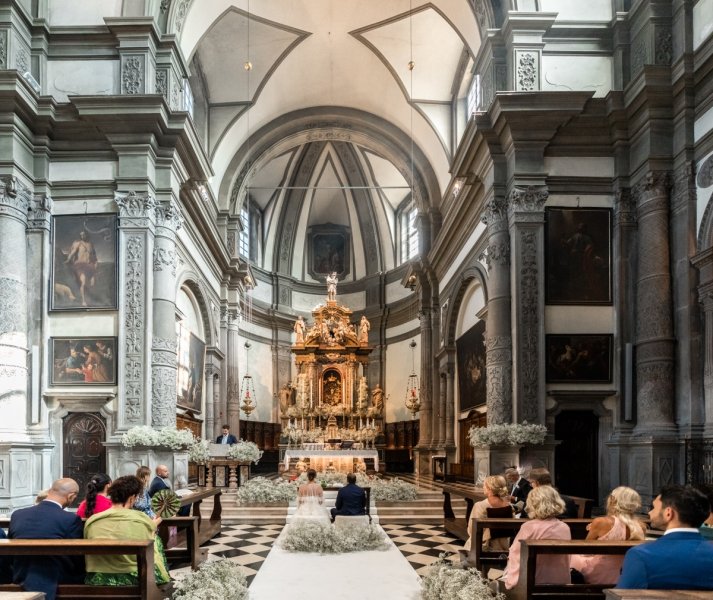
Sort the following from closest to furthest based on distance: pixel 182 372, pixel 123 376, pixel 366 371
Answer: pixel 123 376 → pixel 182 372 → pixel 366 371

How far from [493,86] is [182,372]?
9569 mm

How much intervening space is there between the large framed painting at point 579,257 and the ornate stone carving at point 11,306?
928 centimetres

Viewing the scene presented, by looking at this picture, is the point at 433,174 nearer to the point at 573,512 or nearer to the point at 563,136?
the point at 563,136

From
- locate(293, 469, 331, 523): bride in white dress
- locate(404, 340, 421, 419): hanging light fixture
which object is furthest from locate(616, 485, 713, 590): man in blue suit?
locate(404, 340, 421, 419): hanging light fixture

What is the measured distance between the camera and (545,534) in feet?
18.4

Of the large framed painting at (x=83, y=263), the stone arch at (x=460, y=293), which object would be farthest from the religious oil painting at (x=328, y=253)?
the large framed painting at (x=83, y=263)

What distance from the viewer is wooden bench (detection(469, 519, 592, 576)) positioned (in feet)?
23.4

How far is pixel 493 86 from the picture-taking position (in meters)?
14.6

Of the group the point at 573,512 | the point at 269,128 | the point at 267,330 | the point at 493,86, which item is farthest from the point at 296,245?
the point at 573,512

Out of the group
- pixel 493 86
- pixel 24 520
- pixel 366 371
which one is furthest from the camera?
pixel 366 371

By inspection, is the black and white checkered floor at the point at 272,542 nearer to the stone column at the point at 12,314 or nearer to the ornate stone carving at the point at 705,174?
the stone column at the point at 12,314

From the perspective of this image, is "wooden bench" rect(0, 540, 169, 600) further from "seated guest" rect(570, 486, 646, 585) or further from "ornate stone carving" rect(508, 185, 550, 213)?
"ornate stone carving" rect(508, 185, 550, 213)

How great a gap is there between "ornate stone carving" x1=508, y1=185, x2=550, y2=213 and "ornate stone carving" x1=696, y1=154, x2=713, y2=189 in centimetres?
267

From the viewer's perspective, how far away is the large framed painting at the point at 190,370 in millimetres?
17750
